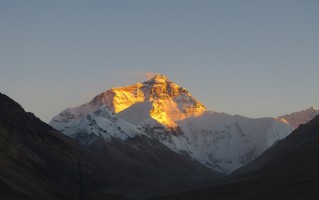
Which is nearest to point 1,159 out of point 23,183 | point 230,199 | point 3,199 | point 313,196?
point 23,183

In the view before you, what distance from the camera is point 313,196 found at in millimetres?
72500

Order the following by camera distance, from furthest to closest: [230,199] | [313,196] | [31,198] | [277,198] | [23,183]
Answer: [23,183]
[31,198]
[230,199]
[277,198]
[313,196]

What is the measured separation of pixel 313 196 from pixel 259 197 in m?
10.6

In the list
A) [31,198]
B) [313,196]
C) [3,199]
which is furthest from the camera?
[31,198]

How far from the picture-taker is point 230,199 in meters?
88.0

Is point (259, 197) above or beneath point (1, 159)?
beneath

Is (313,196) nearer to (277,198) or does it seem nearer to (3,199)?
(277,198)

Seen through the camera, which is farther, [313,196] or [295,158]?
[295,158]

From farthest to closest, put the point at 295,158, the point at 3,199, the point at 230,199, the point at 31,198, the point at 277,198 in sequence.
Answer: the point at 295,158 → the point at 31,198 → the point at 3,199 → the point at 230,199 → the point at 277,198

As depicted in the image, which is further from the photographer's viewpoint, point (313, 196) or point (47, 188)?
point (47, 188)

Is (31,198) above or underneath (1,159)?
underneath

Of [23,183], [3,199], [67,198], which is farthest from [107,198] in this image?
[3,199]

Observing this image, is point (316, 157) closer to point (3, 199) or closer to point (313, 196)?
point (3, 199)

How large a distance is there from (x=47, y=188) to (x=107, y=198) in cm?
1720
